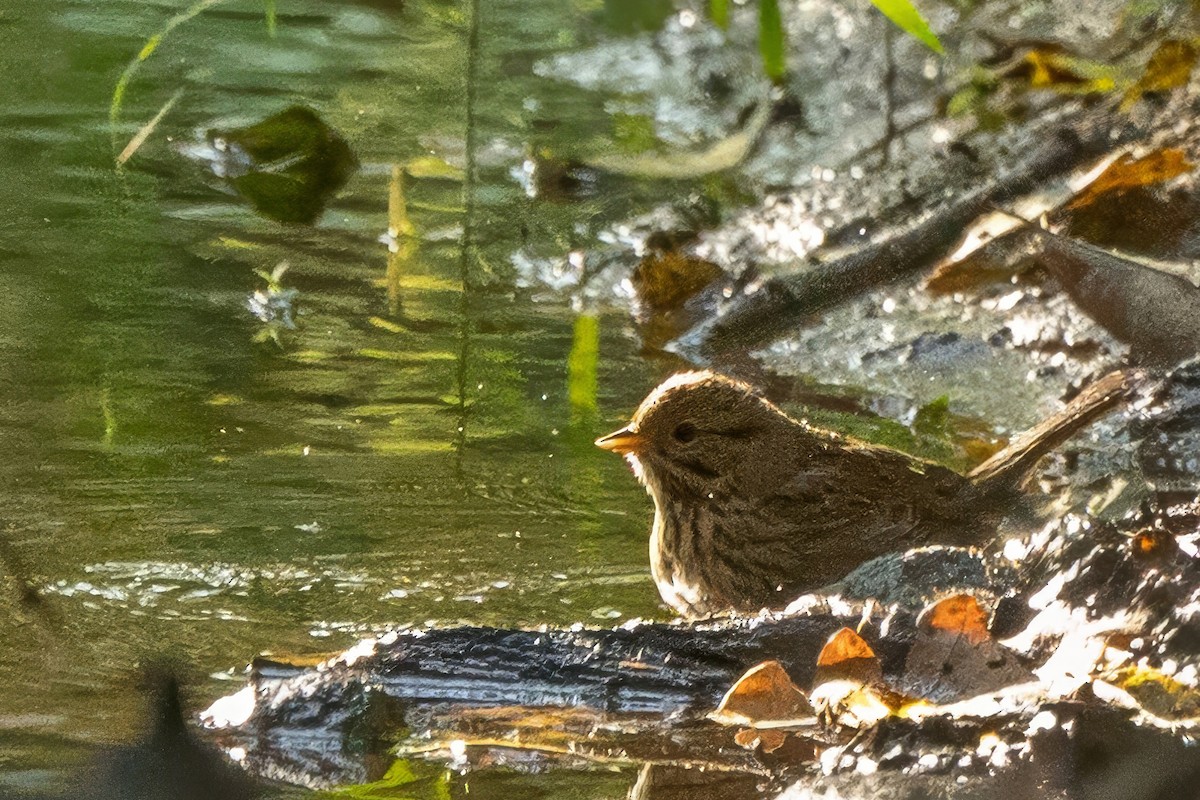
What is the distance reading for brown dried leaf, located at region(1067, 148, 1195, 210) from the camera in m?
3.86

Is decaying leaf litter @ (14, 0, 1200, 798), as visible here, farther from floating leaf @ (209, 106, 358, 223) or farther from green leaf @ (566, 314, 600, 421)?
floating leaf @ (209, 106, 358, 223)

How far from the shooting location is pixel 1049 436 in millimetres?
3027

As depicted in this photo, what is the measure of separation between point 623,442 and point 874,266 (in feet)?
4.08

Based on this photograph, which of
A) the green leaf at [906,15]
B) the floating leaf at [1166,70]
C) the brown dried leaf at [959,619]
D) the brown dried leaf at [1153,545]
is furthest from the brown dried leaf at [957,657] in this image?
the floating leaf at [1166,70]

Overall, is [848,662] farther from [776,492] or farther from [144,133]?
[144,133]

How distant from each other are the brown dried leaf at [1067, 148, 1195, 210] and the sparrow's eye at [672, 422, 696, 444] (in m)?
1.28

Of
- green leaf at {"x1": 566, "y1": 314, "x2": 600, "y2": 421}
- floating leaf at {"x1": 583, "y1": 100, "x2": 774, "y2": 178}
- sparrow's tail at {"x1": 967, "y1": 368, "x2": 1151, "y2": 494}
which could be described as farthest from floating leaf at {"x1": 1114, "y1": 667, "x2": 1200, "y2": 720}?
floating leaf at {"x1": 583, "y1": 100, "x2": 774, "y2": 178}

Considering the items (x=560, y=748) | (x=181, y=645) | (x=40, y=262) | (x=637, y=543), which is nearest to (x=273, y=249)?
(x=40, y=262)

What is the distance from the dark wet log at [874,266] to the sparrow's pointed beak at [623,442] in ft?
2.49

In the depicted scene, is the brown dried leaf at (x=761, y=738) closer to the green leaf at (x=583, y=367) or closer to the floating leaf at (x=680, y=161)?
the green leaf at (x=583, y=367)

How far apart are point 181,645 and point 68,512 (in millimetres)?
890

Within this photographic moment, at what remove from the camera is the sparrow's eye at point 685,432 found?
130 inches

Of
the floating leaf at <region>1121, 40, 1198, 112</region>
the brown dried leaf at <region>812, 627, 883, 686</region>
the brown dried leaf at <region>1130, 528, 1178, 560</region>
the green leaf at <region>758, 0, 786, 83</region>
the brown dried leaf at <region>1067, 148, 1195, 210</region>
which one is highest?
the green leaf at <region>758, 0, 786, 83</region>

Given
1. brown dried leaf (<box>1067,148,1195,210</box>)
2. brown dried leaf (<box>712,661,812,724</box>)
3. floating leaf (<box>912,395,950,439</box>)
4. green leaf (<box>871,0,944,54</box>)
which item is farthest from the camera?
brown dried leaf (<box>1067,148,1195,210</box>)
